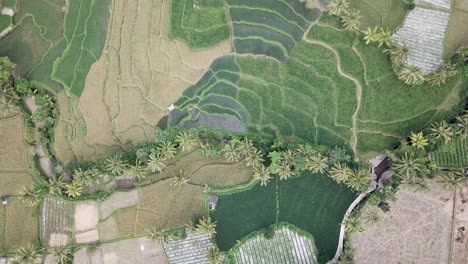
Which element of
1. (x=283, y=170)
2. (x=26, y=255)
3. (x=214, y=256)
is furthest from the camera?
(x=26, y=255)

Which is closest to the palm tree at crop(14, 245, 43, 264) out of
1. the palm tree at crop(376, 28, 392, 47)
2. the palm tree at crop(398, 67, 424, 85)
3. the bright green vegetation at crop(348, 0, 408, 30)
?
the palm tree at crop(376, 28, 392, 47)

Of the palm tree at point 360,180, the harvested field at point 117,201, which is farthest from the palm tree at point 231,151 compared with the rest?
the palm tree at point 360,180

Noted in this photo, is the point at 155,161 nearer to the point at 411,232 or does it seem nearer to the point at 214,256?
the point at 214,256

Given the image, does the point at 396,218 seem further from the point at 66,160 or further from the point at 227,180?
the point at 66,160

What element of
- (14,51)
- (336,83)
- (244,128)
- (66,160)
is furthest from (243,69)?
(14,51)

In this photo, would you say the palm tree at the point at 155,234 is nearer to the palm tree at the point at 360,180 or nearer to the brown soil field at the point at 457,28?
the palm tree at the point at 360,180

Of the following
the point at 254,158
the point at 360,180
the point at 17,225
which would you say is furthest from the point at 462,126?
the point at 17,225
